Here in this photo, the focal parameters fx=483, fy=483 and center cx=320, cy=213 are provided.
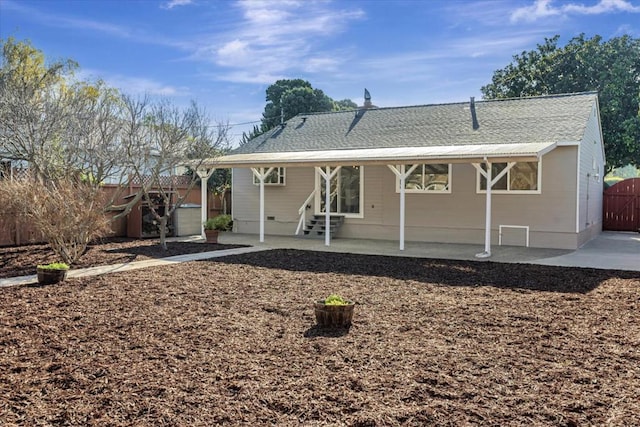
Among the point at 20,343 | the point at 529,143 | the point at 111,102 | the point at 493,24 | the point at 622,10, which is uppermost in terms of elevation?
the point at 622,10

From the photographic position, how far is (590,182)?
588 inches

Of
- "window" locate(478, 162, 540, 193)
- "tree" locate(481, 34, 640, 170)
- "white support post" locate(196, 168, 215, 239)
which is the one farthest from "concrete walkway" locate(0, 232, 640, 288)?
"tree" locate(481, 34, 640, 170)

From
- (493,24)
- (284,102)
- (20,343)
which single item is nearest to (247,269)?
(20,343)

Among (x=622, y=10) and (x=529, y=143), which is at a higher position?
(x=622, y=10)

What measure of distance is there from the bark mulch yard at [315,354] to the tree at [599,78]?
15.8 metres

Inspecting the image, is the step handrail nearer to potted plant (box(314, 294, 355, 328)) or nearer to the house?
the house

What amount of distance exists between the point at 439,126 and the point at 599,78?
1283 cm

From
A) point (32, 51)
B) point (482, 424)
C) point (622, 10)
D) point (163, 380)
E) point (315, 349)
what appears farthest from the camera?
point (32, 51)

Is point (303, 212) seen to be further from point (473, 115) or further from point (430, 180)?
point (473, 115)

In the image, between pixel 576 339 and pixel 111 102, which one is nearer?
pixel 576 339

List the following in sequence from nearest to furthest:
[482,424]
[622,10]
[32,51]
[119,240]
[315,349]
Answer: [482,424] < [315,349] < [119,240] < [622,10] < [32,51]

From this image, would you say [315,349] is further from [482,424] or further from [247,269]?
[247,269]

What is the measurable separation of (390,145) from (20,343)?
11.9m

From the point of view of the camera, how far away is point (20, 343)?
4.84m
